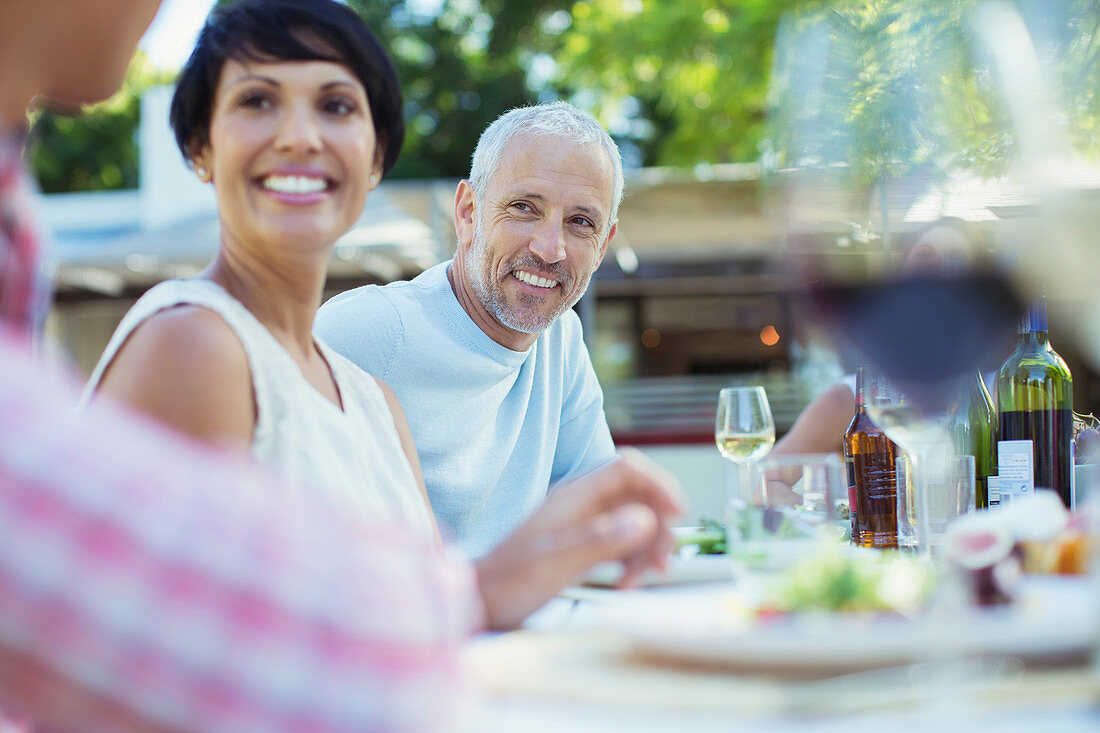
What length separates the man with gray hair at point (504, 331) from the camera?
2.24 m

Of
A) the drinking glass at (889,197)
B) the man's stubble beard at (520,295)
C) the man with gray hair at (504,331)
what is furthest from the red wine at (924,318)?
the man's stubble beard at (520,295)

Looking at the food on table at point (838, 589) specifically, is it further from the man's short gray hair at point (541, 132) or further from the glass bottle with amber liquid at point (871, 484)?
the man's short gray hair at point (541, 132)

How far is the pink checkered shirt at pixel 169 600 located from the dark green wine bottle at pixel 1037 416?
1.50m

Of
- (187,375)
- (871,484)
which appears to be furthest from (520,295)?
(187,375)

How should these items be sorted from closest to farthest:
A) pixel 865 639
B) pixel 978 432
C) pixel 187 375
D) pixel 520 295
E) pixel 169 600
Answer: pixel 169 600
pixel 865 639
pixel 187 375
pixel 978 432
pixel 520 295

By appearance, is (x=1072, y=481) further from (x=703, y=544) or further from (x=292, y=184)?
(x=292, y=184)

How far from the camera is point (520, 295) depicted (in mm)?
2430

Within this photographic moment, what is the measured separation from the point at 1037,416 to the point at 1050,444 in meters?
0.06

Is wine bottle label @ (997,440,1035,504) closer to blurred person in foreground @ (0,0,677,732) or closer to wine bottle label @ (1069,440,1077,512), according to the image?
wine bottle label @ (1069,440,1077,512)

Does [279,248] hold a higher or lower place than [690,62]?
lower

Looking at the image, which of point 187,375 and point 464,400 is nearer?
point 187,375

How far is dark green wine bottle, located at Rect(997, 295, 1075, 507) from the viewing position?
1.77 meters

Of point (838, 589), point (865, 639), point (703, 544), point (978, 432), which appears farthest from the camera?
point (978, 432)

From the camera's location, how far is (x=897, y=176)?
3.14 ft
